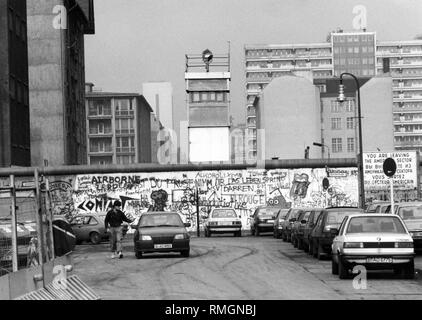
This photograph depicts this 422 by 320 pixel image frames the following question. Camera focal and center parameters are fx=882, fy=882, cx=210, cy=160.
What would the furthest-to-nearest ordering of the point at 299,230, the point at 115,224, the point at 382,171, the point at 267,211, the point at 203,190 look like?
the point at 203,190
the point at 382,171
the point at 267,211
the point at 299,230
the point at 115,224

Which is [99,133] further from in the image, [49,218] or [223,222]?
[49,218]

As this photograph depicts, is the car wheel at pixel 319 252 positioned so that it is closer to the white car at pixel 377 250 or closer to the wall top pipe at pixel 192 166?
the white car at pixel 377 250

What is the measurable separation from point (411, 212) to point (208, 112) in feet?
121

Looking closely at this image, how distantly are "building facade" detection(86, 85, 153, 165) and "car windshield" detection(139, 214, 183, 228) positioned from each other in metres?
125

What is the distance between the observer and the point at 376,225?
19.0 meters

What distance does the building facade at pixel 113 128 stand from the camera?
15375 centimetres

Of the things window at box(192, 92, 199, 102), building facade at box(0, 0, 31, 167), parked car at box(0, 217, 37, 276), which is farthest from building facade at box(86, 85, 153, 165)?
parked car at box(0, 217, 37, 276)

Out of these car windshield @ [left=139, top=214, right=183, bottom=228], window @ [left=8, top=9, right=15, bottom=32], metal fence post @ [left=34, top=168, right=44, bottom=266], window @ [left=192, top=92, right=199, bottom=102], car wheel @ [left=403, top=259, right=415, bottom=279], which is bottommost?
car wheel @ [left=403, top=259, right=415, bottom=279]

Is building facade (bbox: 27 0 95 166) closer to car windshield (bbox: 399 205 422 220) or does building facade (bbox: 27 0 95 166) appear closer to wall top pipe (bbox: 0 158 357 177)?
wall top pipe (bbox: 0 158 357 177)

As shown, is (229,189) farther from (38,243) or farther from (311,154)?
(311,154)

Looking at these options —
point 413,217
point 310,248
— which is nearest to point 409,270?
point 310,248

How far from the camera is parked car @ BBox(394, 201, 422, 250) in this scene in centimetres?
2734

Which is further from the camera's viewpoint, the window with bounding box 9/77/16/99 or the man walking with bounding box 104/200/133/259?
the window with bounding box 9/77/16/99
